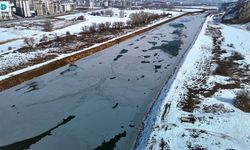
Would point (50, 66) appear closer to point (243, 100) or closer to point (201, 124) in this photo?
point (201, 124)

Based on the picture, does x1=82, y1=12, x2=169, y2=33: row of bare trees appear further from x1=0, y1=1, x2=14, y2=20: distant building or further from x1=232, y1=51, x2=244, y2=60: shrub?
x1=0, y1=1, x2=14, y2=20: distant building

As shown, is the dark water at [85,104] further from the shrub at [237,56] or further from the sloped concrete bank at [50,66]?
the shrub at [237,56]

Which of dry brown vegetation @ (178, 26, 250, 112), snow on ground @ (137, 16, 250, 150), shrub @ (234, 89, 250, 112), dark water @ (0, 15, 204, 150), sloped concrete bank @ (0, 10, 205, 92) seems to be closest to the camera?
snow on ground @ (137, 16, 250, 150)

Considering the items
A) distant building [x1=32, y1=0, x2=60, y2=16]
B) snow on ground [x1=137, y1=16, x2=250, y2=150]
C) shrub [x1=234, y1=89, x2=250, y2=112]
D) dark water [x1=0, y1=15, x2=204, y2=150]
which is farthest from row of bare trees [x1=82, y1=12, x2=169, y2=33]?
distant building [x1=32, y1=0, x2=60, y2=16]

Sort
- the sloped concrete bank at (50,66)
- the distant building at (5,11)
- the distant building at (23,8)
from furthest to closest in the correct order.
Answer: the distant building at (23,8) < the distant building at (5,11) < the sloped concrete bank at (50,66)

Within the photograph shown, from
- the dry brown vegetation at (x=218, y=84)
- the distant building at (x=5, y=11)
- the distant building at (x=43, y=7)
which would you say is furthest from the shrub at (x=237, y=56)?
the distant building at (x=43, y=7)

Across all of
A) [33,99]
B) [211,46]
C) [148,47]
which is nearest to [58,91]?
[33,99]

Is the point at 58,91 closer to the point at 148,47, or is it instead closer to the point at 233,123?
the point at 233,123
